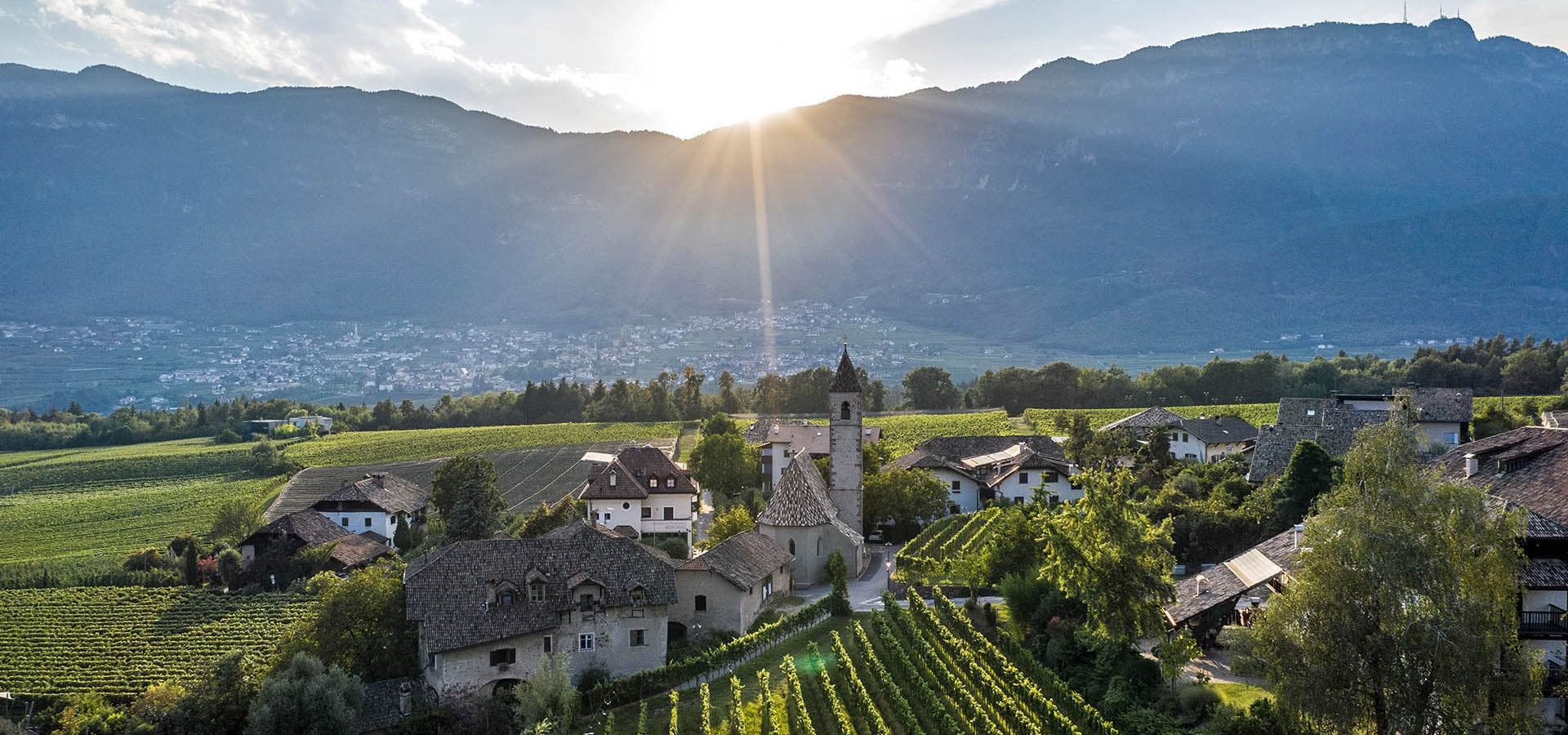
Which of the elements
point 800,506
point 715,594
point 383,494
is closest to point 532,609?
point 715,594

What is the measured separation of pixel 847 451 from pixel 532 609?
994 inches

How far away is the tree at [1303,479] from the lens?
46.9 m

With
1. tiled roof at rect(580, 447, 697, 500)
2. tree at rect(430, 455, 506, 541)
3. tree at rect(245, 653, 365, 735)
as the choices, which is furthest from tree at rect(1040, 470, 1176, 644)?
tree at rect(430, 455, 506, 541)

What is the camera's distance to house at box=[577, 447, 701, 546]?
217 ft

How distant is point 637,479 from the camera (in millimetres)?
67188

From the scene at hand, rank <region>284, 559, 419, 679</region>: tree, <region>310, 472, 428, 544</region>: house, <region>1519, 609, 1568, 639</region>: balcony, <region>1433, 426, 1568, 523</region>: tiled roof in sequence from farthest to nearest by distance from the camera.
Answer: <region>310, 472, 428, 544</region>: house
<region>284, 559, 419, 679</region>: tree
<region>1433, 426, 1568, 523</region>: tiled roof
<region>1519, 609, 1568, 639</region>: balcony

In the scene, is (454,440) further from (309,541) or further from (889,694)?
(889,694)

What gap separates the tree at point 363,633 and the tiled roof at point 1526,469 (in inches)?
1498

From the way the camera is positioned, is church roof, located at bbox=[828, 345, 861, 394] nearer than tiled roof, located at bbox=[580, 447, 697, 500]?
Yes

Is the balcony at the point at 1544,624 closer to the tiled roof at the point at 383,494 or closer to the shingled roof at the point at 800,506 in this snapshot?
the shingled roof at the point at 800,506

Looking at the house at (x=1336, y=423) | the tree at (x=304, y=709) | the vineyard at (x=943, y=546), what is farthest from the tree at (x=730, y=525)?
the house at (x=1336, y=423)

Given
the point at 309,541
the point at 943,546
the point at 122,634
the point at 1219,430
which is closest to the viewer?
the point at 122,634

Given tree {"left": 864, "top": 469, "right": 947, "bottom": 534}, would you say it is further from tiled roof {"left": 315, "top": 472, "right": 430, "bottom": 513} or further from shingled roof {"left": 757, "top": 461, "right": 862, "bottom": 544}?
tiled roof {"left": 315, "top": 472, "right": 430, "bottom": 513}

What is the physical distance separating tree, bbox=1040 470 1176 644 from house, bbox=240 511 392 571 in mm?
45652
